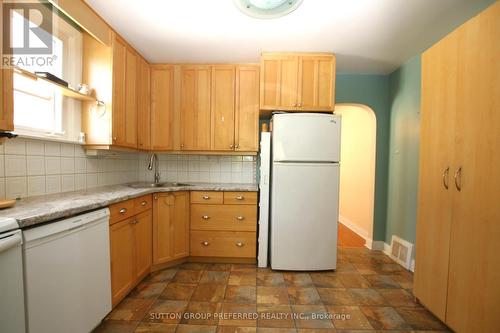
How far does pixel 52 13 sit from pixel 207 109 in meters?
1.50

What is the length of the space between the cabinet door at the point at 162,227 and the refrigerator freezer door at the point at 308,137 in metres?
1.35

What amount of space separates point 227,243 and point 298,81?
6.61 ft

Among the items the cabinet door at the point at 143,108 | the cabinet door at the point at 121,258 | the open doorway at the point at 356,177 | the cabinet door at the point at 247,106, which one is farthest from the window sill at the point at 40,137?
the open doorway at the point at 356,177

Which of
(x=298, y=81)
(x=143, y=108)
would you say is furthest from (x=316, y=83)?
(x=143, y=108)

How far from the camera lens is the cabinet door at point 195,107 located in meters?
2.69

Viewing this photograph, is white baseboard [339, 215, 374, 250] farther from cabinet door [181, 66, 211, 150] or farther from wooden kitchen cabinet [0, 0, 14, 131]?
wooden kitchen cabinet [0, 0, 14, 131]

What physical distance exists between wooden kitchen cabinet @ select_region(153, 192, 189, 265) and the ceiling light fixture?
6.08 feet

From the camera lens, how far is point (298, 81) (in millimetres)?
2430

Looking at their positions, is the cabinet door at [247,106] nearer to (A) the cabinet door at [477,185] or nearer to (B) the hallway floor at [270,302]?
(B) the hallway floor at [270,302]

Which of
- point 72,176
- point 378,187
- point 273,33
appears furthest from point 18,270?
point 378,187

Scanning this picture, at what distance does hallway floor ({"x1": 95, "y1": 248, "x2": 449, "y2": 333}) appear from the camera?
5.21 feet

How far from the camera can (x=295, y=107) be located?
2.45 m

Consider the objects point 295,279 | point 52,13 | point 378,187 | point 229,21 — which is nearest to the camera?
point 52,13

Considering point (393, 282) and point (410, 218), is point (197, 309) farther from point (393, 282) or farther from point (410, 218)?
point (410, 218)
